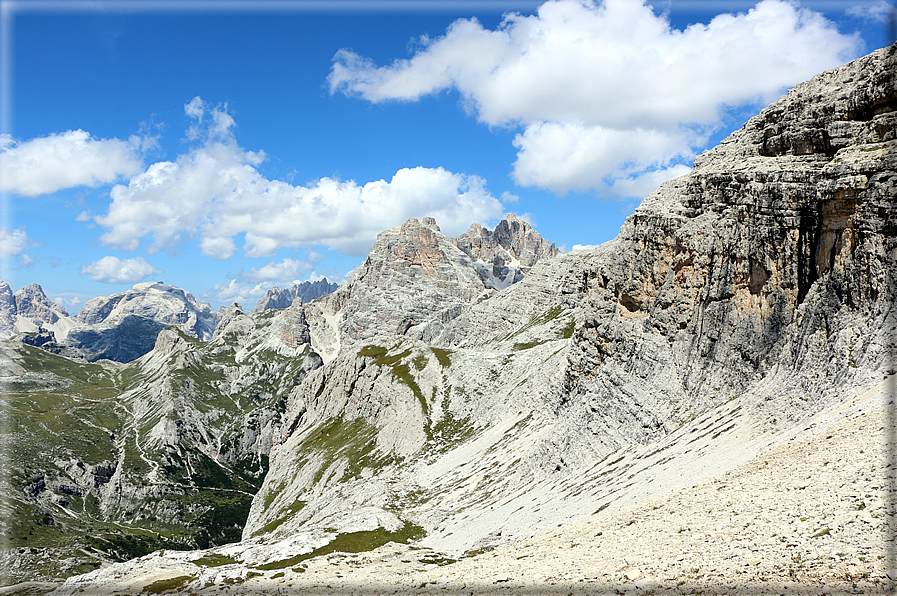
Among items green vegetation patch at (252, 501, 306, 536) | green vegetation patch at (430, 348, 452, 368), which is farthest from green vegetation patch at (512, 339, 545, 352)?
green vegetation patch at (252, 501, 306, 536)

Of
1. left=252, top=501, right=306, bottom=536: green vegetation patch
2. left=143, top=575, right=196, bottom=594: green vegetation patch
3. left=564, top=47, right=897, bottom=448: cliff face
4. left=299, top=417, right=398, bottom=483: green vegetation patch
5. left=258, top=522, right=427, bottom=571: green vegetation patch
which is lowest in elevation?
left=252, top=501, right=306, bottom=536: green vegetation patch

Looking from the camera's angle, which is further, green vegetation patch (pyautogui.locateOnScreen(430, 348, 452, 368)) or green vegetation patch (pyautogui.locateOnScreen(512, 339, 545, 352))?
green vegetation patch (pyautogui.locateOnScreen(512, 339, 545, 352))

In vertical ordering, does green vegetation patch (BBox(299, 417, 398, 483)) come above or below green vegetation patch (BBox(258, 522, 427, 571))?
above

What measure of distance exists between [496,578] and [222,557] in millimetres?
55218

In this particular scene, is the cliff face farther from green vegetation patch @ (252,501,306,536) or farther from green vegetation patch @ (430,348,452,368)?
green vegetation patch @ (252,501,306,536)

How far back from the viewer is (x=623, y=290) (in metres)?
75.4

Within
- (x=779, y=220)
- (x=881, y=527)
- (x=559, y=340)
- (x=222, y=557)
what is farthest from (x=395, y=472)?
(x=881, y=527)

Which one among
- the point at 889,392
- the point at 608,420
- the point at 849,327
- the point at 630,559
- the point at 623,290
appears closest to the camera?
the point at 630,559

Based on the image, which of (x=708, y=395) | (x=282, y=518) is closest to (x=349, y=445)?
(x=282, y=518)

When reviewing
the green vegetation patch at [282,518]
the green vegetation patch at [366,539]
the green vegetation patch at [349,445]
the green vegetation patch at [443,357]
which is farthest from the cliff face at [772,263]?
the green vegetation patch at [282,518]

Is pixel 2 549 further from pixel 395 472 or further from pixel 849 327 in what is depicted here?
pixel 849 327

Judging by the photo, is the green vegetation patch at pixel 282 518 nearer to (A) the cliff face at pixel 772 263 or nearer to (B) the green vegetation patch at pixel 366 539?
(B) the green vegetation patch at pixel 366 539

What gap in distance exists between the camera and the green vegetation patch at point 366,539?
69.2m

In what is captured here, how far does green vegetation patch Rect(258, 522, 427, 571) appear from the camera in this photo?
69188 mm
